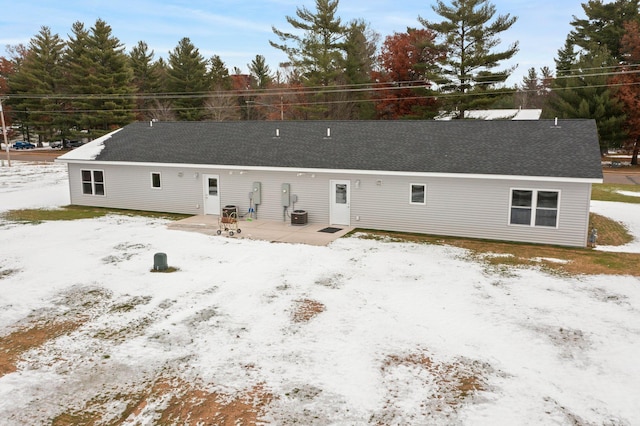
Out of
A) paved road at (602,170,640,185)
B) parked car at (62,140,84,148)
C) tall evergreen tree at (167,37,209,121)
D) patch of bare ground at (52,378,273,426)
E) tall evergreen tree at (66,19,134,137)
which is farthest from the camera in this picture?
parked car at (62,140,84,148)

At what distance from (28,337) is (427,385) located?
26.5 ft

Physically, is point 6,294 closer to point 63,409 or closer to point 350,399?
point 63,409

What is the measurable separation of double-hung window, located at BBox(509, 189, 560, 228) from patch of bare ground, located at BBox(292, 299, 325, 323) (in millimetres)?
9263

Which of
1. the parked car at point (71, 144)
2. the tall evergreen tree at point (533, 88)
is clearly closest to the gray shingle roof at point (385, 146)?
the parked car at point (71, 144)

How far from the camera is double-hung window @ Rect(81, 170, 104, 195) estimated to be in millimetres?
23797

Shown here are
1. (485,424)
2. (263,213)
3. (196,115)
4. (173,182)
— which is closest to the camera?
(485,424)

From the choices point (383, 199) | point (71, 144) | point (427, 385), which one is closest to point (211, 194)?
point (383, 199)

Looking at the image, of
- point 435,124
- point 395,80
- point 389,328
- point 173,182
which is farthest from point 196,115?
point 389,328

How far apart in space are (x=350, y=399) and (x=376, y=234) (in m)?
11.1

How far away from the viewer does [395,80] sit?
4741 centimetres

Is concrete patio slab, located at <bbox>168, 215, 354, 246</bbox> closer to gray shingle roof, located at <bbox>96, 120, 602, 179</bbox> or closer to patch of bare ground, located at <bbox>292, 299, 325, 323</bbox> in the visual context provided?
gray shingle roof, located at <bbox>96, 120, 602, 179</bbox>

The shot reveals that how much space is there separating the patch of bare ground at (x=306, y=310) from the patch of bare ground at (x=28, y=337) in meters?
Result: 4.76

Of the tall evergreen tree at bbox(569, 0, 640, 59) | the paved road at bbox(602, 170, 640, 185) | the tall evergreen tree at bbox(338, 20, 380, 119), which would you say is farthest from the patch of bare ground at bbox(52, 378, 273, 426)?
the tall evergreen tree at bbox(569, 0, 640, 59)

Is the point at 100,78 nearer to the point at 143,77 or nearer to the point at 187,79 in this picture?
the point at 187,79
